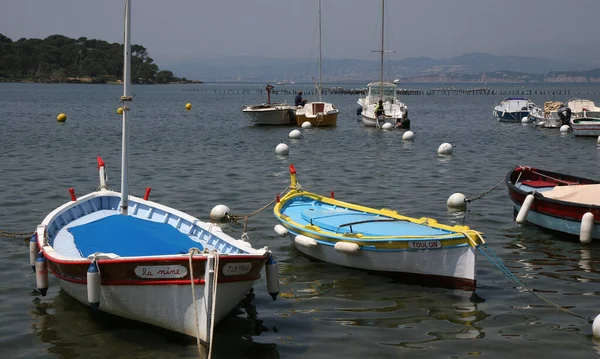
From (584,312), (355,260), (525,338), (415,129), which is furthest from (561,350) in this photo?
(415,129)

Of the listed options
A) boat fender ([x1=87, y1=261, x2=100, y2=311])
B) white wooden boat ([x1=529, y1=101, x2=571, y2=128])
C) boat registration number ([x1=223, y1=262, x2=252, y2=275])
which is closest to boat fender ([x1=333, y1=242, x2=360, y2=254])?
boat registration number ([x1=223, y1=262, x2=252, y2=275])

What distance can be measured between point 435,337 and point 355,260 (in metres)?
3.09

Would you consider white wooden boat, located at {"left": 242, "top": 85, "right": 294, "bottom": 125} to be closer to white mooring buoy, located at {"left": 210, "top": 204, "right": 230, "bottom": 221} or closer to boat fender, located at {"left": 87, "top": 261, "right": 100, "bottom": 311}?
white mooring buoy, located at {"left": 210, "top": 204, "right": 230, "bottom": 221}

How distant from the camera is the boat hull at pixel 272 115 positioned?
53003 mm

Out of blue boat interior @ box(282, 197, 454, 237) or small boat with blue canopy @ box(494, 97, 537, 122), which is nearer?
blue boat interior @ box(282, 197, 454, 237)

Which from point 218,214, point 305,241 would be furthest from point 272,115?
point 305,241

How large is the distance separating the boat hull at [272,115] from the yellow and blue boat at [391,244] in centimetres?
3665

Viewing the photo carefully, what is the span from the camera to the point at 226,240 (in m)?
12.9

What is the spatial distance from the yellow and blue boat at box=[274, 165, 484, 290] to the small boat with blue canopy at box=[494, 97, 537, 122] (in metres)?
47.4

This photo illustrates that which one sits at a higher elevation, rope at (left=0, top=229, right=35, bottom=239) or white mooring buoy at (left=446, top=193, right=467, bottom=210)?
white mooring buoy at (left=446, top=193, right=467, bottom=210)

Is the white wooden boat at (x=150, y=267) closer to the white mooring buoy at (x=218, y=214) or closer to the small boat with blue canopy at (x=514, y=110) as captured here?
the white mooring buoy at (x=218, y=214)

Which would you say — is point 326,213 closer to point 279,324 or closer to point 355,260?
point 355,260

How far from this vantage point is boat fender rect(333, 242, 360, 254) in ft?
45.7

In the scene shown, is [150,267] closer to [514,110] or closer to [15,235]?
[15,235]
